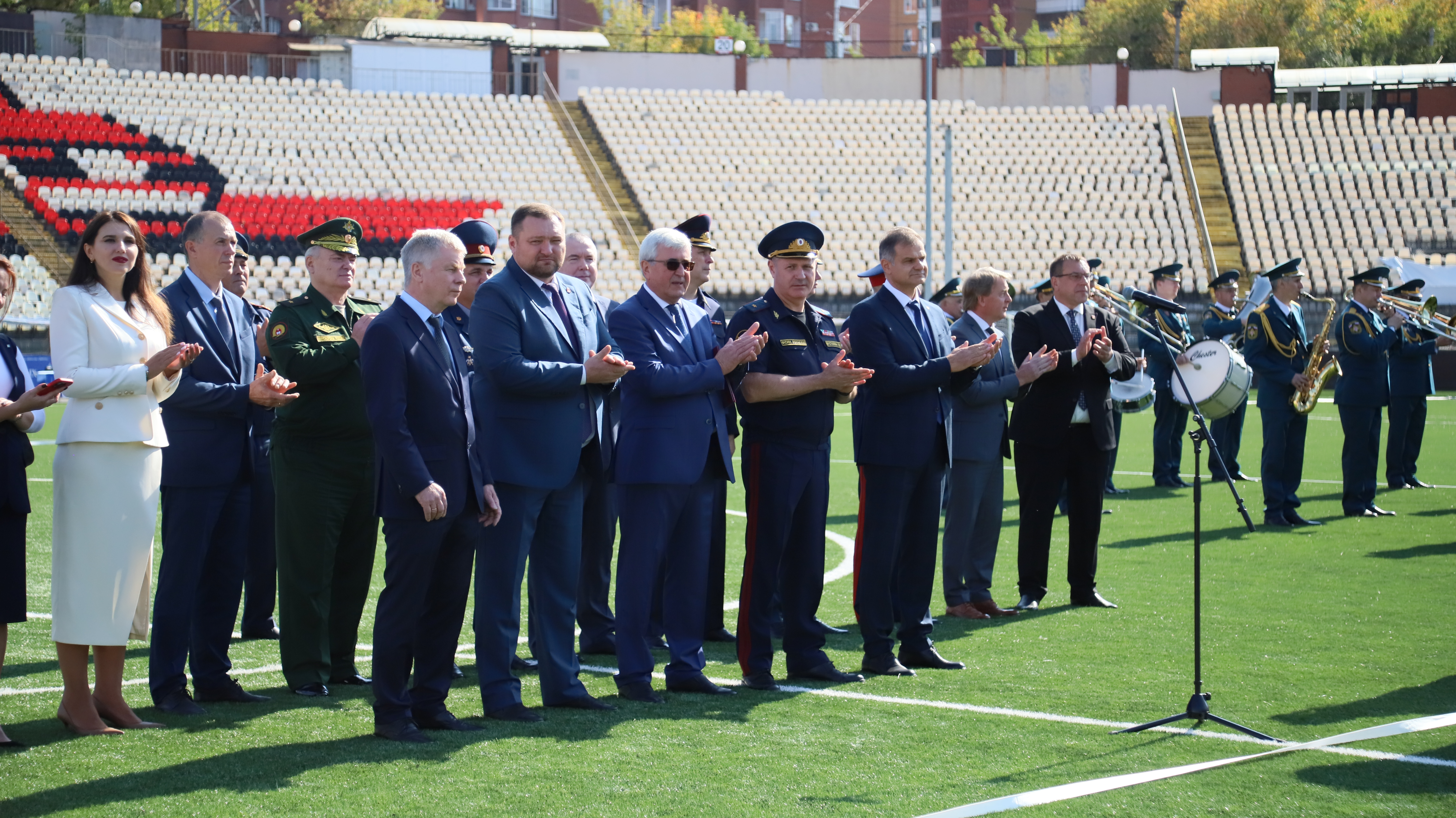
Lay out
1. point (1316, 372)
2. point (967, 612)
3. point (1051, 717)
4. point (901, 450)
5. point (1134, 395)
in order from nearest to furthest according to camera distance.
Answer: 1. point (1051, 717)
2. point (901, 450)
3. point (967, 612)
4. point (1134, 395)
5. point (1316, 372)

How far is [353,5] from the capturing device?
61.6 m

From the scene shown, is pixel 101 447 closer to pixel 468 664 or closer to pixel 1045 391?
pixel 468 664

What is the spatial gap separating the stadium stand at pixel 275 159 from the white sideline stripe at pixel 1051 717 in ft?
87.4

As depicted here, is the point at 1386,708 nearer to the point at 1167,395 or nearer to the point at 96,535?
the point at 96,535

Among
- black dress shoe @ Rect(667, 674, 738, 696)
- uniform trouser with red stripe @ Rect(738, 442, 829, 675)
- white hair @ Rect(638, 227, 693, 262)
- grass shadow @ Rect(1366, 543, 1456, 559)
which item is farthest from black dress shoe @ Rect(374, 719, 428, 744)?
grass shadow @ Rect(1366, 543, 1456, 559)

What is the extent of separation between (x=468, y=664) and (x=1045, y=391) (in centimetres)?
387

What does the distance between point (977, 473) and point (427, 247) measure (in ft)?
13.7

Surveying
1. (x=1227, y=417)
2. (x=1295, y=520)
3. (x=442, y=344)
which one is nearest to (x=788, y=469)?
(x=442, y=344)

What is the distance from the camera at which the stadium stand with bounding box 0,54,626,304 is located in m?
33.4

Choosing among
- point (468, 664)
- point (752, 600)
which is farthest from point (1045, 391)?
point (468, 664)

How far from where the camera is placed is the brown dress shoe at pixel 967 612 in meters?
8.32

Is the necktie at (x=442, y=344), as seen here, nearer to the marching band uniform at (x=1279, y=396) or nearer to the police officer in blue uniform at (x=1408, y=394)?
the marching band uniform at (x=1279, y=396)

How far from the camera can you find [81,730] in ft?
17.8

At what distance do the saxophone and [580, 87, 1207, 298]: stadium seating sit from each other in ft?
67.0
